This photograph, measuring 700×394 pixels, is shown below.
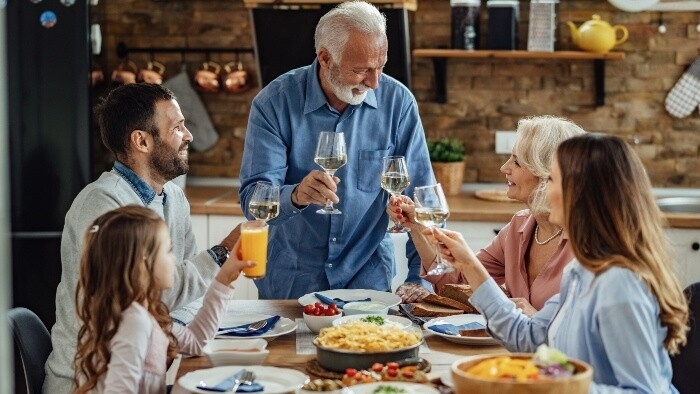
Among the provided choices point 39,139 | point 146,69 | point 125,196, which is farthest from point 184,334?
point 146,69

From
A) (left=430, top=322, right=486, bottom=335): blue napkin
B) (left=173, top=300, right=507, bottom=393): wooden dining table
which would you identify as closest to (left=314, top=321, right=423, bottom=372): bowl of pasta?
(left=173, top=300, right=507, bottom=393): wooden dining table

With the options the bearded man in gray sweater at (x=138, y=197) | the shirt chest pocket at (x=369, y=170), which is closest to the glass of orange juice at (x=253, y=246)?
the bearded man in gray sweater at (x=138, y=197)

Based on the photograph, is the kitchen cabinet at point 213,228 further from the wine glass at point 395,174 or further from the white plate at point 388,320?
the white plate at point 388,320

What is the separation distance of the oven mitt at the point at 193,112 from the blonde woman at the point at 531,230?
2427mm

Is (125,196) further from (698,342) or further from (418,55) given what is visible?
(418,55)

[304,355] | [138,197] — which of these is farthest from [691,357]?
[138,197]

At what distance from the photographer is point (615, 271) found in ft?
Result: 6.21

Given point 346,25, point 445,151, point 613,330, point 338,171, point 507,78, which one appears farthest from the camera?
point 507,78

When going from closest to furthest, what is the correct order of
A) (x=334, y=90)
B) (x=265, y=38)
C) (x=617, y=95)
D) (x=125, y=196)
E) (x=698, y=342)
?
(x=698, y=342)
(x=125, y=196)
(x=334, y=90)
(x=265, y=38)
(x=617, y=95)

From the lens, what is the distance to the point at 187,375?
2.03 meters

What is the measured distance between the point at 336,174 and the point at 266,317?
69 centimetres

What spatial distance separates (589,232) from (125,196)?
1.22 metres

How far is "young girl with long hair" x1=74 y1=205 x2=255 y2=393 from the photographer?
197 cm

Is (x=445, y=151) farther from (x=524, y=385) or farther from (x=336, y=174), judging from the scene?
(x=524, y=385)
